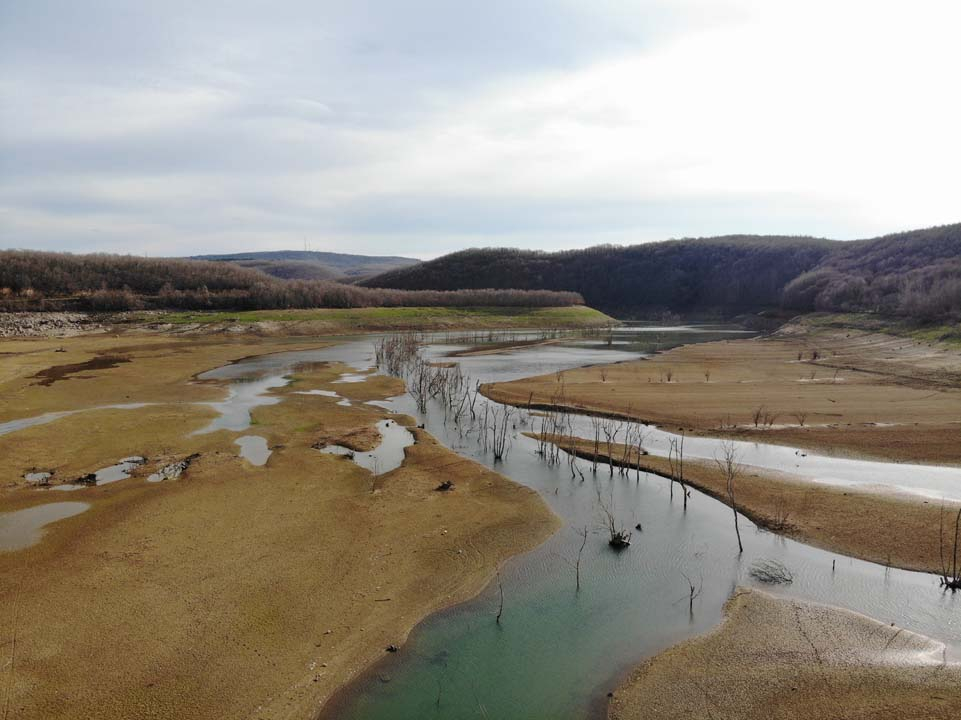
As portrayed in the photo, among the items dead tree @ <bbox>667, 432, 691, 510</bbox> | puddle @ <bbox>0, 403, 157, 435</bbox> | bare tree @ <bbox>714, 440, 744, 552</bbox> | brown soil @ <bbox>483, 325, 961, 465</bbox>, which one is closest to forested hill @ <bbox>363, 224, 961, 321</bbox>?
brown soil @ <bbox>483, 325, 961, 465</bbox>

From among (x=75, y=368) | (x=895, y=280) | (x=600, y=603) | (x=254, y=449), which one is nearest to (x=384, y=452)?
(x=254, y=449)

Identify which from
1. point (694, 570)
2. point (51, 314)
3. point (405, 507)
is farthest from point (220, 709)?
point (51, 314)

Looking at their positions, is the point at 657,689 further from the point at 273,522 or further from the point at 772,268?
→ the point at 772,268

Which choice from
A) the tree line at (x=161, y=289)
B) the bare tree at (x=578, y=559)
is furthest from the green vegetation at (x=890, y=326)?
the tree line at (x=161, y=289)

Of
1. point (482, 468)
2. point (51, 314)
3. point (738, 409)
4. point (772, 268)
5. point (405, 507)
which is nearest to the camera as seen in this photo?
point (405, 507)

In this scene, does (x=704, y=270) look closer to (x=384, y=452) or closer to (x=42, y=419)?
(x=384, y=452)

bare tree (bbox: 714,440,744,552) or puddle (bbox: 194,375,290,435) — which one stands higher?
puddle (bbox: 194,375,290,435)

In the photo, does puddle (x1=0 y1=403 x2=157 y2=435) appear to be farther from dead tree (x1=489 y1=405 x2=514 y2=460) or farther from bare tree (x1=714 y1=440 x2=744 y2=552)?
bare tree (x1=714 y1=440 x2=744 y2=552)
